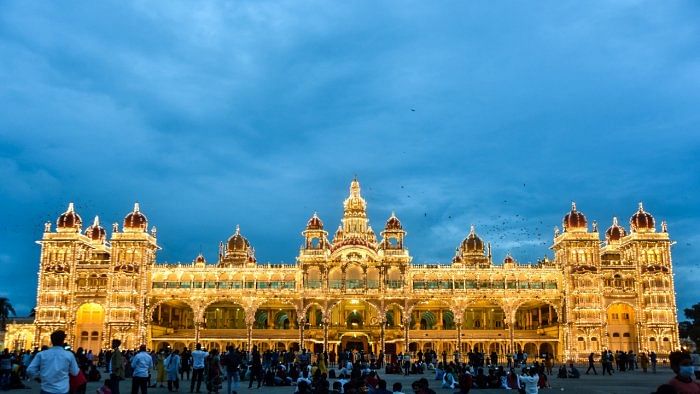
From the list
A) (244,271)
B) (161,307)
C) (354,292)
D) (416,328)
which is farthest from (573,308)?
(161,307)

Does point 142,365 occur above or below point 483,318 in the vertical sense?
below

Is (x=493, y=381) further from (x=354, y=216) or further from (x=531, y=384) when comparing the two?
(x=354, y=216)

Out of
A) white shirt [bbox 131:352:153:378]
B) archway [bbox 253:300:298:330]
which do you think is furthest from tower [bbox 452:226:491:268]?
white shirt [bbox 131:352:153:378]

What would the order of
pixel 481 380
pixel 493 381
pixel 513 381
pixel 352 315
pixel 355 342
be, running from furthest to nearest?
pixel 352 315
pixel 355 342
pixel 493 381
pixel 481 380
pixel 513 381

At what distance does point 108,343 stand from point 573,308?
49666 mm

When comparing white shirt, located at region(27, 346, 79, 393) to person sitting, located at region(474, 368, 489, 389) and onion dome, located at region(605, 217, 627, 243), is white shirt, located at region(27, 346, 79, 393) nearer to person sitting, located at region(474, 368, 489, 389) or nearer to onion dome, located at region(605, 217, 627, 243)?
person sitting, located at region(474, 368, 489, 389)

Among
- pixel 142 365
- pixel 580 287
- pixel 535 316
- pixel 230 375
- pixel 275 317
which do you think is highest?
pixel 580 287

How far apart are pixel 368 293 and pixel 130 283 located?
2603cm

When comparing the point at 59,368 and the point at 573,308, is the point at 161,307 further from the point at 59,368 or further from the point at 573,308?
the point at 59,368

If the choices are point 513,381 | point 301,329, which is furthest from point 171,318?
point 513,381

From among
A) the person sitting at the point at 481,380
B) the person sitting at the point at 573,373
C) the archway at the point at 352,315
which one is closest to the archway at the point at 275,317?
the archway at the point at 352,315

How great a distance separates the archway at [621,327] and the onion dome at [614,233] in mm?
12796

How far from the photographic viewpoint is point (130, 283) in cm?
7612

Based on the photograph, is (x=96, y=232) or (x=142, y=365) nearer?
(x=142, y=365)
